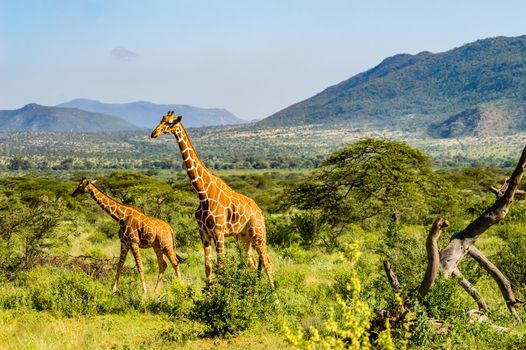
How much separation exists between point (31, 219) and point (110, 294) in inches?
217

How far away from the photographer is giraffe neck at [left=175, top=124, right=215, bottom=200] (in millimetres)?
11156

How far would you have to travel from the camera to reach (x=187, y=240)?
816 inches

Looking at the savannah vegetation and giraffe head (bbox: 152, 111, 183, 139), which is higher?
giraffe head (bbox: 152, 111, 183, 139)

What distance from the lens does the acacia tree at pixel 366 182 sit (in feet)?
67.1

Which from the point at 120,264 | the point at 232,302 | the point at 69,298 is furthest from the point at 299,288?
the point at 69,298

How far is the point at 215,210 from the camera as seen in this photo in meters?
11.1

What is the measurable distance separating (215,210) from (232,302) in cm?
251

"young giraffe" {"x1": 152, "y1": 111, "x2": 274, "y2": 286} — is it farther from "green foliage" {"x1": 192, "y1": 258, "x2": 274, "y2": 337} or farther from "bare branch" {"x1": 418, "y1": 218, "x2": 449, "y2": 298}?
"bare branch" {"x1": 418, "y1": 218, "x2": 449, "y2": 298}

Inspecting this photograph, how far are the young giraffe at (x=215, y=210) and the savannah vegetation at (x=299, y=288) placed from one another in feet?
2.08

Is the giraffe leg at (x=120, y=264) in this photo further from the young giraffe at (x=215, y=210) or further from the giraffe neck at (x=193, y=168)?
the giraffe neck at (x=193, y=168)

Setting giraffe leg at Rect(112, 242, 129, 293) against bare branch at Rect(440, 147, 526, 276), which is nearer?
bare branch at Rect(440, 147, 526, 276)

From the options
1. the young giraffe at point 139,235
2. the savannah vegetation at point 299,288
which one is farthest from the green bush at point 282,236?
the young giraffe at point 139,235

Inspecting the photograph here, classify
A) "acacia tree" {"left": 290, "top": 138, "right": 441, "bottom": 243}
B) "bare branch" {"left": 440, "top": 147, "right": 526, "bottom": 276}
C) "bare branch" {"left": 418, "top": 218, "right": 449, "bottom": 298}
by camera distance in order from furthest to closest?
"acacia tree" {"left": 290, "top": 138, "right": 441, "bottom": 243}, "bare branch" {"left": 440, "top": 147, "right": 526, "bottom": 276}, "bare branch" {"left": 418, "top": 218, "right": 449, "bottom": 298}

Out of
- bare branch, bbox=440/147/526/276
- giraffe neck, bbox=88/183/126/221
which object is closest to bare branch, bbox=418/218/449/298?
bare branch, bbox=440/147/526/276
